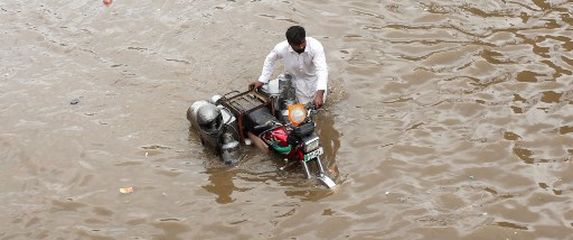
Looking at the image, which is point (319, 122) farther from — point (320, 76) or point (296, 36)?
point (296, 36)

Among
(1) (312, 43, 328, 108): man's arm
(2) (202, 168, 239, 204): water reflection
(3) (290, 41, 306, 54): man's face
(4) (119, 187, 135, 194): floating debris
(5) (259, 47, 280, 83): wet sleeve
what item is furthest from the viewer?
(5) (259, 47, 280, 83): wet sleeve

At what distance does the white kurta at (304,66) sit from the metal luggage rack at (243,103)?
0.25m

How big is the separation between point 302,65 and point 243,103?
843mm

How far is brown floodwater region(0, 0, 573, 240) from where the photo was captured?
5.62 metres

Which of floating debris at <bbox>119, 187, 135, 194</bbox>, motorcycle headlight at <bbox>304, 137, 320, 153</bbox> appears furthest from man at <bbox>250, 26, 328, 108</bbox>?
floating debris at <bbox>119, 187, 135, 194</bbox>

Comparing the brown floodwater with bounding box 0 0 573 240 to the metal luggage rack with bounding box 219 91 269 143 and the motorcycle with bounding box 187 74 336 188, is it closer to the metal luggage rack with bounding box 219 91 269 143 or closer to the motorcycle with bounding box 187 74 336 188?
the motorcycle with bounding box 187 74 336 188

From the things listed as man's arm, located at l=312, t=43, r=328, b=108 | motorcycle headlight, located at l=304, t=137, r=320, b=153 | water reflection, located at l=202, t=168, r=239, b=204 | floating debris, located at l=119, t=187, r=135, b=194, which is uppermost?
man's arm, located at l=312, t=43, r=328, b=108

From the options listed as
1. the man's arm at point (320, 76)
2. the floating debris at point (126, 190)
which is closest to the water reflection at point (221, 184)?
the floating debris at point (126, 190)

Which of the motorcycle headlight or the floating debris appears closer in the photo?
the motorcycle headlight

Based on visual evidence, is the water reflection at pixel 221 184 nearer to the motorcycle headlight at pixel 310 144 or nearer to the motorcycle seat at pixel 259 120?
the motorcycle seat at pixel 259 120

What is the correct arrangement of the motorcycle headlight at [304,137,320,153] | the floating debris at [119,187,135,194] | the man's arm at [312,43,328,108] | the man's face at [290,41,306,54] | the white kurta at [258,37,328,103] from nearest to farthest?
the motorcycle headlight at [304,137,320,153] < the floating debris at [119,187,135,194] < the man's face at [290,41,306,54] < the man's arm at [312,43,328,108] < the white kurta at [258,37,328,103]

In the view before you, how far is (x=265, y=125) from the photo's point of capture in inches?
246

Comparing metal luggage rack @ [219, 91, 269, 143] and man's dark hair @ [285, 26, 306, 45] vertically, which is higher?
man's dark hair @ [285, 26, 306, 45]

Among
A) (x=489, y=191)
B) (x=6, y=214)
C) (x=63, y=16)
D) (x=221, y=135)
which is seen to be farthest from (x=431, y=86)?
(x=63, y=16)
